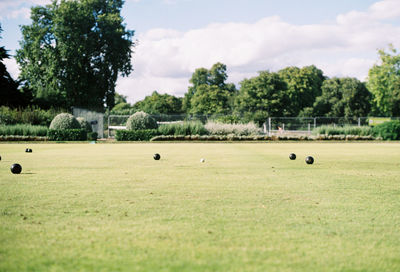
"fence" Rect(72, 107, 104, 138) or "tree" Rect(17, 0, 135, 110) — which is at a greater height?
"tree" Rect(17, 0, 135, 110)

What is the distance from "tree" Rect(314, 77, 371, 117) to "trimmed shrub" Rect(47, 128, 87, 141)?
40.3m

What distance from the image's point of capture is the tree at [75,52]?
45219 mm

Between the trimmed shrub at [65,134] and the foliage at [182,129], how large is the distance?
22.4 ft

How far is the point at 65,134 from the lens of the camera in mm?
31109

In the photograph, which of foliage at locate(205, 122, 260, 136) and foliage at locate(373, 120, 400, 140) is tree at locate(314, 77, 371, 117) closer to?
foliage at locate(373, 120, 400, 140)

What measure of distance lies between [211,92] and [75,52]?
38.1 metres

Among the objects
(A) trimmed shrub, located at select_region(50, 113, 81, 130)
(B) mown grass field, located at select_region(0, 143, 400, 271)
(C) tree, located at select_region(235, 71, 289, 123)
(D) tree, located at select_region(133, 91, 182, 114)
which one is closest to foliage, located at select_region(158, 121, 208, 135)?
(A) trimmed shrub, located at select_region(50, 113, 81, 130)

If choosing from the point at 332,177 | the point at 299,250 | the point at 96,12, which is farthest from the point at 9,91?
the point at 299,250

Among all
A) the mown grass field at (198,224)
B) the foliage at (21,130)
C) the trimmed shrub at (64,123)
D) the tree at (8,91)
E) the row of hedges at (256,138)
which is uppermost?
the tree at (8,91)

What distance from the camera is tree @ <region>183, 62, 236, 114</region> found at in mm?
78250

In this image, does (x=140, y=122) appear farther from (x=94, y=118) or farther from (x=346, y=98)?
(x=346, y=98)

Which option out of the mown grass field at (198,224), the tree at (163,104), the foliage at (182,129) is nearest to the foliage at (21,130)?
the foliage at (182,129)

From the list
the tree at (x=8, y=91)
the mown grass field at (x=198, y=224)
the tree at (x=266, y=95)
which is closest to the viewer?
the mown grass field at (x=198, y=224)

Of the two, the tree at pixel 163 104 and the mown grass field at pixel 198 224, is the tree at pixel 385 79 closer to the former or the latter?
the tree at pixel 163 104
